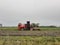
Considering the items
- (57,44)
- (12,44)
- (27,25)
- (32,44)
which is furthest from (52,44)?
(27,25)

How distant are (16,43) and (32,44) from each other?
587 mm

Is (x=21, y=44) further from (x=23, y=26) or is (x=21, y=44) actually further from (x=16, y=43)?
(x=23, y=26)

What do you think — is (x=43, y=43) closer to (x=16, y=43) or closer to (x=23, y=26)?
(x=16, y=43)

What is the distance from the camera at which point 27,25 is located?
67.1 ft

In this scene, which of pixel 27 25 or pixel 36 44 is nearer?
pixel 36 44

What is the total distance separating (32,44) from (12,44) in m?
0.73

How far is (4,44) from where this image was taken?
8844 millimetres

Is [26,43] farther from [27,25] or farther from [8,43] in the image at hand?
[27,25]

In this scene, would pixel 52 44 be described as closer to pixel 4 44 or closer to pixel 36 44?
pixel 36 44

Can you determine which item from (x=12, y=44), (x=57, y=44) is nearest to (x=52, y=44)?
(x=57, y=44)

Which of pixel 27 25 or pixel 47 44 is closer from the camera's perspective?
pixel 47 44

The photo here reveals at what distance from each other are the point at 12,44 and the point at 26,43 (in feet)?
1.95

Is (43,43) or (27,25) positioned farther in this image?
(27,25)

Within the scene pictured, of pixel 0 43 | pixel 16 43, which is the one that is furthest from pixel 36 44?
pixel 0 43
